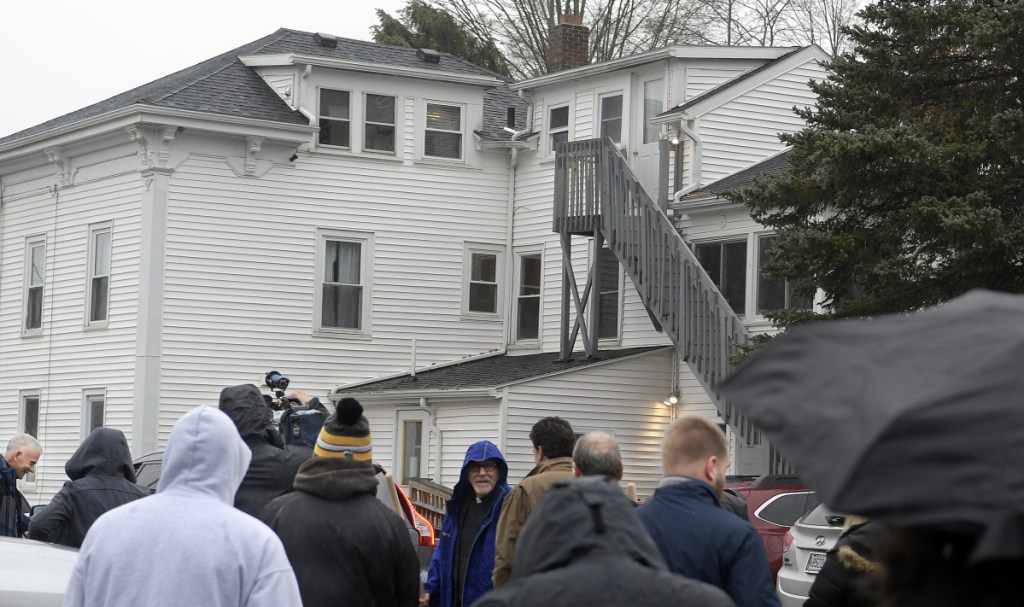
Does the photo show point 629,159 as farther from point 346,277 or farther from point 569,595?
point 569,595

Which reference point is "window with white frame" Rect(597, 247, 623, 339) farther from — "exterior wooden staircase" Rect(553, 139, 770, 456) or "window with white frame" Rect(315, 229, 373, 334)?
"window with white frame" Rect(315, 229, 373, 334)

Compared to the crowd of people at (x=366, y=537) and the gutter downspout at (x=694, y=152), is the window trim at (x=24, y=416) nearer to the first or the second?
the gutter downspout at (x=694, y=152)

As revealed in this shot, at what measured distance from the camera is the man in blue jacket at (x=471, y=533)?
873cm

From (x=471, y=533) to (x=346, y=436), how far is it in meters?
2.42

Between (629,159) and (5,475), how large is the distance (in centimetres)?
1845

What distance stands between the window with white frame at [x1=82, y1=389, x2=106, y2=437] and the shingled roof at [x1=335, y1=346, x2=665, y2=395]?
4517 millimetres

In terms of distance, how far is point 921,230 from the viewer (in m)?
16.8

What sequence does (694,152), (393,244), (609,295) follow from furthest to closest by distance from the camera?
1. (393,244)
2. (609,295)
3. (694,152)

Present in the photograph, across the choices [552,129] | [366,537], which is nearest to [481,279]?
[552,129]

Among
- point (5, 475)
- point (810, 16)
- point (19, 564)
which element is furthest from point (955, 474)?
point (810, 16)

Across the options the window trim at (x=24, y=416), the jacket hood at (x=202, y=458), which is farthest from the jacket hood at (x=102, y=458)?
the window trim at (x=24, y=416)

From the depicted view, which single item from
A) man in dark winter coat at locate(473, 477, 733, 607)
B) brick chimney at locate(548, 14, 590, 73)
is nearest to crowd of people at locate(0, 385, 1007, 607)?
man in dark winter coat at locate(473, 477, 733, 607)

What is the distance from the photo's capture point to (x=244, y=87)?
94.0 ft

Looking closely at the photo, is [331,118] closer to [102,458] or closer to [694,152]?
[694,152]
